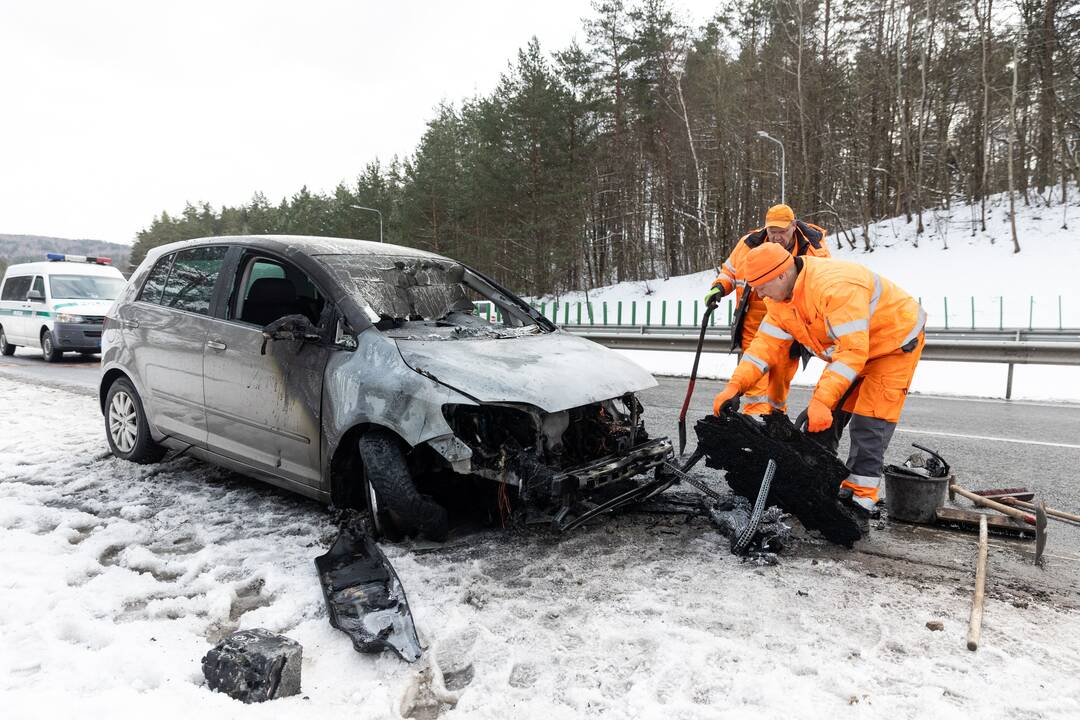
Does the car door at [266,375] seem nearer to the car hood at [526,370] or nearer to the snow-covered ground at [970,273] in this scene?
the car hood at [526,370]

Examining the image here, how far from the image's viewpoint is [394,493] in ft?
10.7

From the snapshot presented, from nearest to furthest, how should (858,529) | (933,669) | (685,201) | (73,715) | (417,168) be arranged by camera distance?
(73,715)
(933,669)
(858,529)
(685,201)
(417,168)

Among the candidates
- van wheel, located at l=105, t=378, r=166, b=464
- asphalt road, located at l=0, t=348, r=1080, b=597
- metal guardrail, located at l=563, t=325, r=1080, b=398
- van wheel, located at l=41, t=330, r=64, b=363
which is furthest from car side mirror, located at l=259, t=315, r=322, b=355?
van wheel, located at l=41, t=330, r=64, b=363

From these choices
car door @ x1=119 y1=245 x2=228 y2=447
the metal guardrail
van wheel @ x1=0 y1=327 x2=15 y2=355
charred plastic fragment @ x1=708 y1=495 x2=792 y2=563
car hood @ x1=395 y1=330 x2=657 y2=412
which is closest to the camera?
car hood @ x1=395 y1=330 x2=657 y2=412

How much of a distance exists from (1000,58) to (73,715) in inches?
1254

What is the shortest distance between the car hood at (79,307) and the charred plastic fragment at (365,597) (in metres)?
12.0

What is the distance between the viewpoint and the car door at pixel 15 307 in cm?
1348

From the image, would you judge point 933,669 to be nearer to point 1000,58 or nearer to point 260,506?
point 260,506

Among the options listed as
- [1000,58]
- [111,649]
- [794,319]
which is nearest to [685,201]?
[1000,58]

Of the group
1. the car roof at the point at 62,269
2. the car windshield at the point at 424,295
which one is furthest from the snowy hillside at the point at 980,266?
the car windshield at the point at 424,295

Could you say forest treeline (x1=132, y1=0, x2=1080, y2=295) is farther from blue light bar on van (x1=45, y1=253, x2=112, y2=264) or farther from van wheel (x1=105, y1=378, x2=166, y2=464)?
van wheel (x1=105, y1=378, x2=166, y2=464)

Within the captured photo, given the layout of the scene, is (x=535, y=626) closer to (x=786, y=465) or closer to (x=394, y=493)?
(x=394, y=493)

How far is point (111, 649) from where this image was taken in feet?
7.90

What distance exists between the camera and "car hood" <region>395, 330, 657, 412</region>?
127 inches
